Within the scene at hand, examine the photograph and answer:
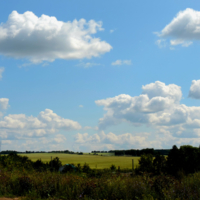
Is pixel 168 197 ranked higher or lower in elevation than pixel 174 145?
lower

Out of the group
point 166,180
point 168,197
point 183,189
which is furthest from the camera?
point 166,180

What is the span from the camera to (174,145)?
20.6 meters

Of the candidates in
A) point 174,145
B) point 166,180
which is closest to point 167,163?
point 174,145

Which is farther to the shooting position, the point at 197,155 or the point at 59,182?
the point at 197,155

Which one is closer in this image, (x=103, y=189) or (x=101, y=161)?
(x=103, y=189)

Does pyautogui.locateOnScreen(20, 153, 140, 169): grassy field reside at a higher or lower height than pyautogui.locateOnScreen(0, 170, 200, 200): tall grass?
lower

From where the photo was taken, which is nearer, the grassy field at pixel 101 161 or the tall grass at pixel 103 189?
the tall grass at pixel 103 189

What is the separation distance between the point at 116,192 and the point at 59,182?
251 cm

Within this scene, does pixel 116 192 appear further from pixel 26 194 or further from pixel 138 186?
pixel 26 194

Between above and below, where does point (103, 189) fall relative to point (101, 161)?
above

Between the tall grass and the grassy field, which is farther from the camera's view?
the grassy field

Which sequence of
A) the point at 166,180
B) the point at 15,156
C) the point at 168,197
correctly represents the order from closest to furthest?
the point at 168,197 → the point at 166,180 → the point at 15,156

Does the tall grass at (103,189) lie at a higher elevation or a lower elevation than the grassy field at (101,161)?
higher

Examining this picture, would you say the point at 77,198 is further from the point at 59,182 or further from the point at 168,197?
the point at 168,197
